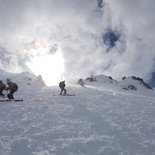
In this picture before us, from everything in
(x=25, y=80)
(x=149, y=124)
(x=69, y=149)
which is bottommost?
(x=69, y=149)

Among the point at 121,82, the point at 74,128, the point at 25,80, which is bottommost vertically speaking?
the point at 74,128

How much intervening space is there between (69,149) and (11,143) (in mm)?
3128

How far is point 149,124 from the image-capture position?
23797 millimetres

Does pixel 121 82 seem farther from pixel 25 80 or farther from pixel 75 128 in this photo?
pixel 75 128

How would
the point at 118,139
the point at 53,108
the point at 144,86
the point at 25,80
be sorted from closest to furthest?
the point at 118,139 < the point at 53,108 < the point at 25,80 < the point at 144,86

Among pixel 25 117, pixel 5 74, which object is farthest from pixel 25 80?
pixel 25 117

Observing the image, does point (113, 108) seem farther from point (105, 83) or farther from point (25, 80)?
point (105, 83)

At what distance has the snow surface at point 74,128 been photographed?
18.0 meters

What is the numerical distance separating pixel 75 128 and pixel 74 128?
6 cm

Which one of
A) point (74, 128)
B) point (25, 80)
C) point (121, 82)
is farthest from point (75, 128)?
point (121, 82)

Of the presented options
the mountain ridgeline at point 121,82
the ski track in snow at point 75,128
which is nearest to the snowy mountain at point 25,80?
the ski track in snow at point 75,128

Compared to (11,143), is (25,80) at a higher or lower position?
higher

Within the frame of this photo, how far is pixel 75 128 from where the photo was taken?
70.1ft

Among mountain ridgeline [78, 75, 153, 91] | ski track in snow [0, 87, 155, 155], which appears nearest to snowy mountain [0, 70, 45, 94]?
ski track in snow [0, 87, 155, 155]
